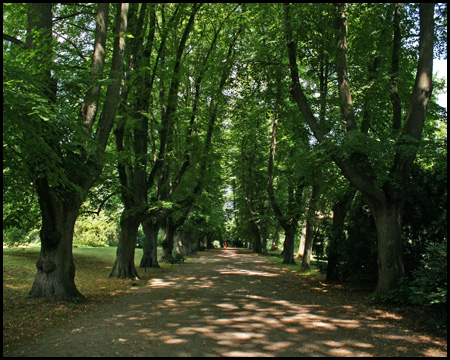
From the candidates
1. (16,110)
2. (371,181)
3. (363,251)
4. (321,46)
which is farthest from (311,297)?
(16,110)

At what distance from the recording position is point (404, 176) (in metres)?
9.62

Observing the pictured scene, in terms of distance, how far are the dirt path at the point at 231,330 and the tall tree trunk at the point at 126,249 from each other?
4.27m

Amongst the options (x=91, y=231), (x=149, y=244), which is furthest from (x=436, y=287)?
(x=91, y=231)

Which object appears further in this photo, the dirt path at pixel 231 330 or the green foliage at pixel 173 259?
the green foliage at pixel 173 259

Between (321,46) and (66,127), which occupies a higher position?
(321,46)

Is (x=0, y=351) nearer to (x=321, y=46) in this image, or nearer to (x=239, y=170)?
(x=321, y=46)

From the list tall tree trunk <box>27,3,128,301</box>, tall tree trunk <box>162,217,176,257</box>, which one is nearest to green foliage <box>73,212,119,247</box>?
tall tree trunk <box>162,217,176,257</box>

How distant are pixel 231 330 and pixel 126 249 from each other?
9335 mm

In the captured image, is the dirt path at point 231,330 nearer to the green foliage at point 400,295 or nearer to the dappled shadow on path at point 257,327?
the dappled shadow on path at point 257,327

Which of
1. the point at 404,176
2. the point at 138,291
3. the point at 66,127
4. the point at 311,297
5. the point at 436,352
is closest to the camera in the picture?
the point at 436,352

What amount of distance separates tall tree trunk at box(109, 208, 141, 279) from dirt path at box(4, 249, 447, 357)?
4.27 meters

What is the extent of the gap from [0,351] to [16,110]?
11.5ft

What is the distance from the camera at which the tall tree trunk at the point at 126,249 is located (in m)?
14.5

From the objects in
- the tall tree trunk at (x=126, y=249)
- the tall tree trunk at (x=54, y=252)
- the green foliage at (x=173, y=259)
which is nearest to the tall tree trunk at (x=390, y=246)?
the tall tree trunk at (x=54, y=252)
